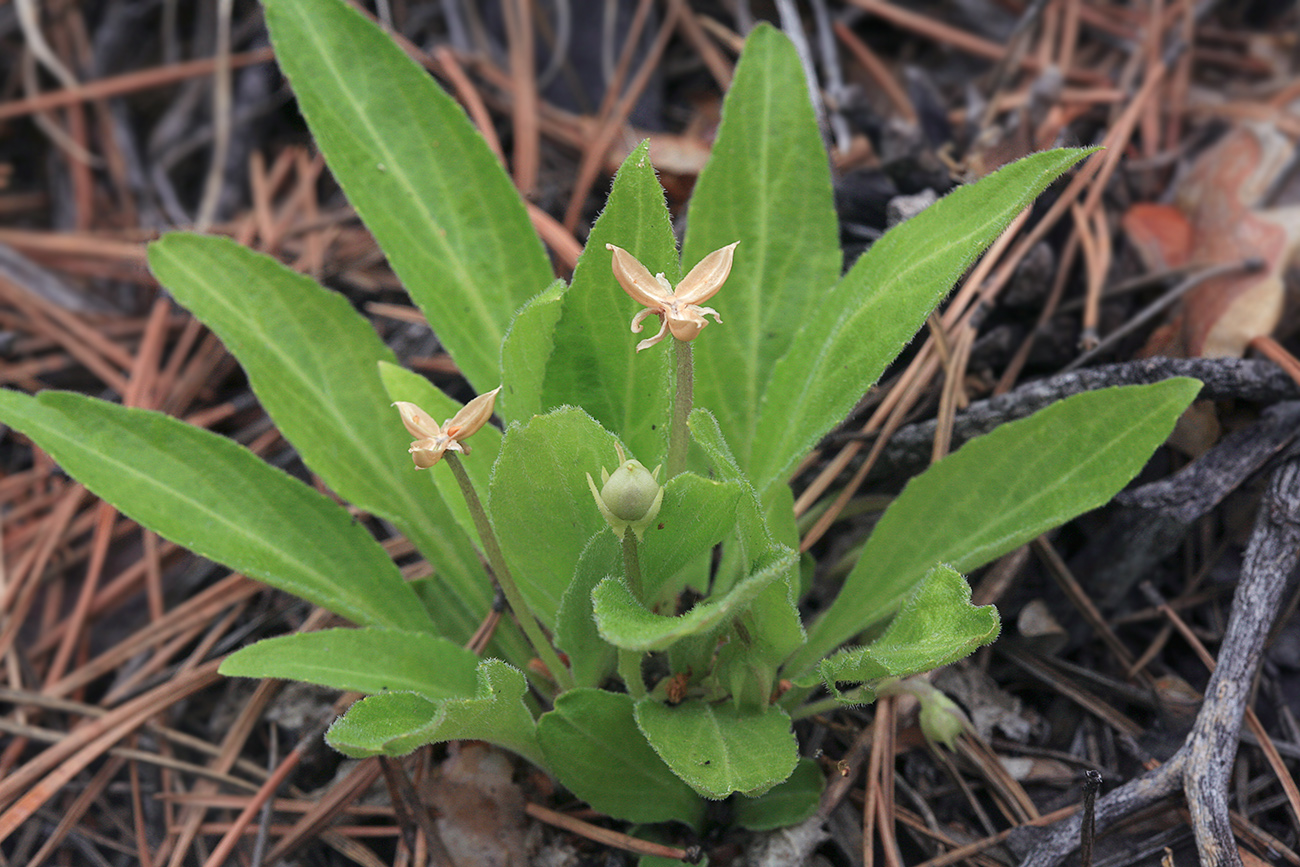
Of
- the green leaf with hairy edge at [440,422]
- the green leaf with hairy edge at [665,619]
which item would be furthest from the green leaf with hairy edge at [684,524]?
the green leaf with hairy edge at [440,422]

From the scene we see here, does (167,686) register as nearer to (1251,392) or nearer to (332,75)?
(332,75)

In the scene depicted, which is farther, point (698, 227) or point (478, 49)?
point (478, 49)

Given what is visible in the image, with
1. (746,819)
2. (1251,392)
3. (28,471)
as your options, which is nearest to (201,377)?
(28,471)

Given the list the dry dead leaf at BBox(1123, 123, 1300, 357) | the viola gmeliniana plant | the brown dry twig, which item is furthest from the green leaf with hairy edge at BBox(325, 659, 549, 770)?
the dry dead leaf at BBox(1123, 123, 1300, 357)

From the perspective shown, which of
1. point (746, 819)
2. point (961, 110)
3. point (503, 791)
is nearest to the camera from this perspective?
point (746, 819)

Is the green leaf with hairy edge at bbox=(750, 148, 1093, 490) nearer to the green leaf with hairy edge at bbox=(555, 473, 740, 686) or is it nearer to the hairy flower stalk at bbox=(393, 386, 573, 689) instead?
the green leaf with hairy edge at bbox=(555, 473, 740, 686)

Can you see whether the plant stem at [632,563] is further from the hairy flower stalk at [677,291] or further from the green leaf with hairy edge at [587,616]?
the hairy flower stalk at [677,291]

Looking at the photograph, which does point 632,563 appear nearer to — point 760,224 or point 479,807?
point 479,807
